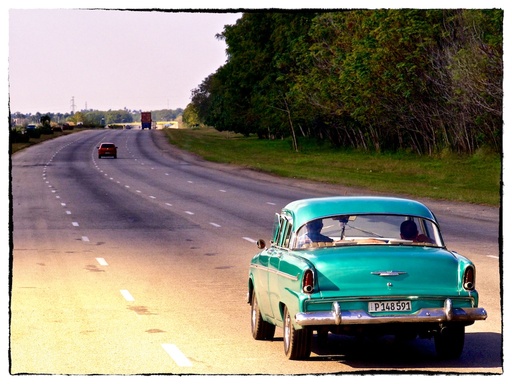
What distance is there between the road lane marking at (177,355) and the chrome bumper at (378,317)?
1.50 meters

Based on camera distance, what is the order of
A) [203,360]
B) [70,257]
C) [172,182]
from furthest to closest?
[172,182]
[70,257]
[203,360]

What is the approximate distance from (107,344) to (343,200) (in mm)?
3088

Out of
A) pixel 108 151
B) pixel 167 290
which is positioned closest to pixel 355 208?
pixel 167 290

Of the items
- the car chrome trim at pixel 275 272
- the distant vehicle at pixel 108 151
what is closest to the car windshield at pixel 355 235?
the car chrome trim at pixel 275 272

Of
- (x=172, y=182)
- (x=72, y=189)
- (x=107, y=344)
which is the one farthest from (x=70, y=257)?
(x=172, y=182)

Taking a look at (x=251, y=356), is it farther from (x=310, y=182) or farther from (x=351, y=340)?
(x=310, y=182)

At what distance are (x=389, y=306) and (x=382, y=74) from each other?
64.0m

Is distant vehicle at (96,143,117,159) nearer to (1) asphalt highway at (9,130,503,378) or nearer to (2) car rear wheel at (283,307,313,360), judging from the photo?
(1) asphalt highway at (9,130,503,378)

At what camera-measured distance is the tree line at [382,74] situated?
60.9 m

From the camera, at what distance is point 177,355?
41.0ft

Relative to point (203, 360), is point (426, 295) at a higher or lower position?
higher

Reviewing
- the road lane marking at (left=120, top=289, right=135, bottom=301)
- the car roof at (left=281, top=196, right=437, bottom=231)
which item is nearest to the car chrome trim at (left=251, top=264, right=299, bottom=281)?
the car roof at (left=281, top=196, right=437, bottom=231)

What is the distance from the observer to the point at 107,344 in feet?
44.3
